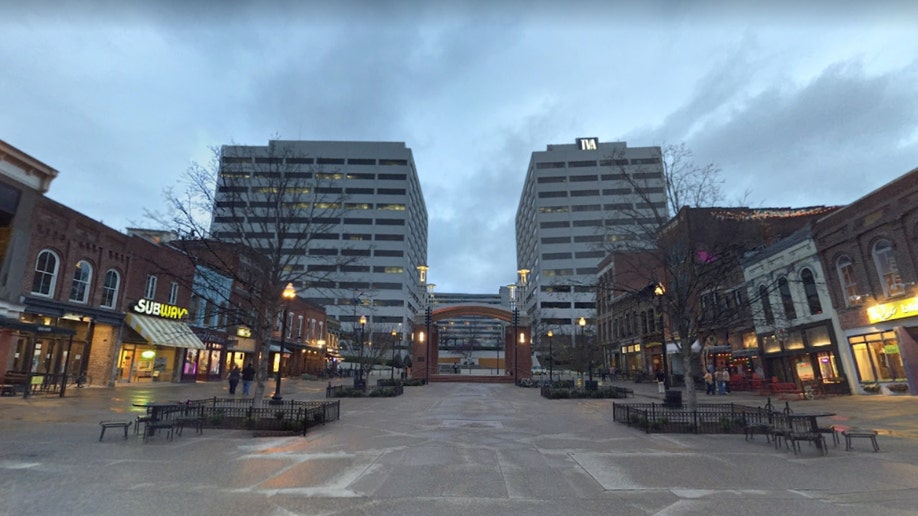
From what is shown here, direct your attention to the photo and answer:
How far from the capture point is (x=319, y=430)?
13.0 meters

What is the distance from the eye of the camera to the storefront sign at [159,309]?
2870 cm

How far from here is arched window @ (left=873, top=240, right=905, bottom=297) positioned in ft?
70.3

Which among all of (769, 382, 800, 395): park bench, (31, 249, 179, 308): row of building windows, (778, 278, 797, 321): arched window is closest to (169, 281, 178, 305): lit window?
(31, 249, 179, 308): row of building windows

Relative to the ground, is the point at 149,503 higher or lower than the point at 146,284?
lower

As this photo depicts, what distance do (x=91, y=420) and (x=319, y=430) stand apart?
22.3 feet

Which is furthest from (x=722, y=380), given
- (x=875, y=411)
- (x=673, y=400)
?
(x=673, y=400)

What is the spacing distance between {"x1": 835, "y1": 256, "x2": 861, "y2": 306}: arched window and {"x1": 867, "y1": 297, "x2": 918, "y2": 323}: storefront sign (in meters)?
1.34

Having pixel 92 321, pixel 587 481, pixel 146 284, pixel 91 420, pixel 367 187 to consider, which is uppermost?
pixel 367 187

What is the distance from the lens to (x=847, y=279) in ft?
79.8

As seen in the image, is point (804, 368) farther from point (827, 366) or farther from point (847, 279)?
point (847, 279)

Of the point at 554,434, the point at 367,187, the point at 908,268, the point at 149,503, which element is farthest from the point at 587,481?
the point at 367,187

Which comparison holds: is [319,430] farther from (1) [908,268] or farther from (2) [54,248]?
(1) [908,268]

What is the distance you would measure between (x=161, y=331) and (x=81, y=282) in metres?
5.88

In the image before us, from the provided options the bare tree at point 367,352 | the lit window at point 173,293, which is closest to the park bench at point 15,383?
the lit window at point 173,293
